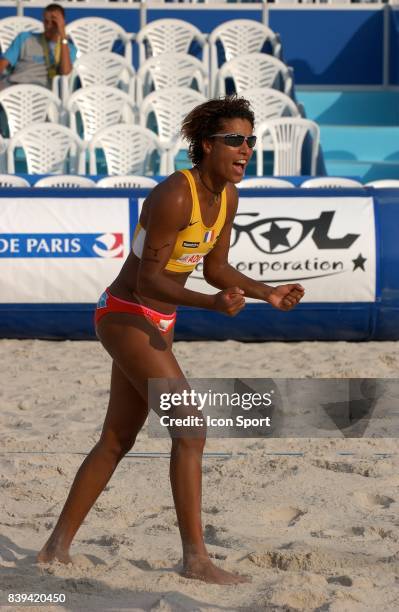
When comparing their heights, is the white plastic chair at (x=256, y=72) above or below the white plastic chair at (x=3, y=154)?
above

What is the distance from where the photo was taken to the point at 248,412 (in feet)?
14.4

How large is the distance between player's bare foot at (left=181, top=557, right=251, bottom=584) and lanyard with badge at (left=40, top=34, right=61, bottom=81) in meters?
8.80

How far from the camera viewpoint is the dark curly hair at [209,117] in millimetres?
3842

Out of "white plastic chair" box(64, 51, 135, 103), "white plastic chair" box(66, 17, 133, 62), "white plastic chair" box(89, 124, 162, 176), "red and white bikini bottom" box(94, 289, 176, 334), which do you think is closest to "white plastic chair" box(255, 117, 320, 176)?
"white plastic chair" box(89, 124, 162, 176)

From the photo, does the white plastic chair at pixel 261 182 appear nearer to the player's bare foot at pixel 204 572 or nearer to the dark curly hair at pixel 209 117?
the dark curly hair at pixel 209 117

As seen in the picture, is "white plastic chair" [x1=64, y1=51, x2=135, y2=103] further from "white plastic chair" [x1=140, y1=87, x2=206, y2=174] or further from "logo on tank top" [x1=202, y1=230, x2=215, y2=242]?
"logo on tank top" [x1=202, y1=230, x2=215, y2=242]

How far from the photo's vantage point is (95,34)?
12891 mm

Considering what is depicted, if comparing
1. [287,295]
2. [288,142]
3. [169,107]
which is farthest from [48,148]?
[287,295]

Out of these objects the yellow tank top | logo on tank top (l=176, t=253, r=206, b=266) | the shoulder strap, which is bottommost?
logo on tank top (l=176, t=253, r=206, b=266)

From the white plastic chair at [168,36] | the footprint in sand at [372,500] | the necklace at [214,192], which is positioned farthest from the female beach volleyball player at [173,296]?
the white plastic chair at [168,36]

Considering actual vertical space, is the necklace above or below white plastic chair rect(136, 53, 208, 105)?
below

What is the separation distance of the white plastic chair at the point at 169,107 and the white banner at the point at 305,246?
348 centimetres

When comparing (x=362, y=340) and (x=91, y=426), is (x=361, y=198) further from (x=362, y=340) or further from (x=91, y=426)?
(x=91, y=426)

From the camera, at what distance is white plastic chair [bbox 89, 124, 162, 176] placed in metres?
11.0
